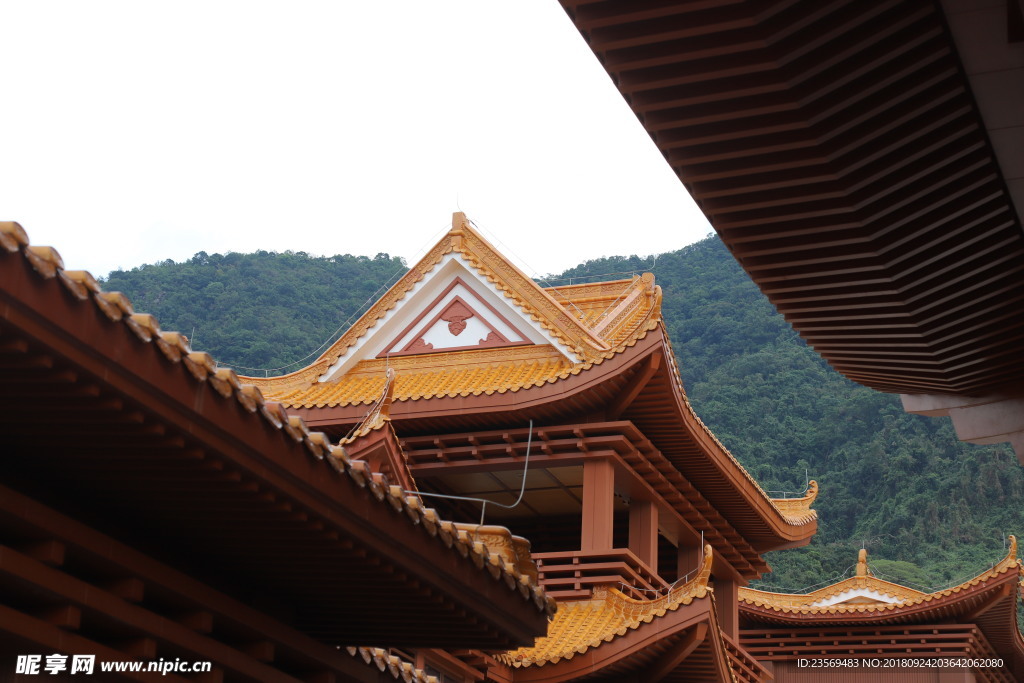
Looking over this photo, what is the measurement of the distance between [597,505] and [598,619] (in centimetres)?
160

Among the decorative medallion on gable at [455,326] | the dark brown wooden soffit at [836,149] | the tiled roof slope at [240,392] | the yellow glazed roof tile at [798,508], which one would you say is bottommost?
the tiled roof slope at [240,392]

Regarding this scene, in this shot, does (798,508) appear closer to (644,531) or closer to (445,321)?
(644,531)

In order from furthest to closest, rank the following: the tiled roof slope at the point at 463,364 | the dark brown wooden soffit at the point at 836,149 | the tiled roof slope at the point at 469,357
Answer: the tiled roof slope at the point at 469,357 → the tiled roof slope at the point at 463,364 → the dark brown wooden soffit at the point at 836,149

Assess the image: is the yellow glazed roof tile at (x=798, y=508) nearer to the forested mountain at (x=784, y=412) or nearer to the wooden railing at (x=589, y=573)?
the wooden railing at (x=589, y=573)

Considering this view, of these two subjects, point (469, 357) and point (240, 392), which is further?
point (469, 357)

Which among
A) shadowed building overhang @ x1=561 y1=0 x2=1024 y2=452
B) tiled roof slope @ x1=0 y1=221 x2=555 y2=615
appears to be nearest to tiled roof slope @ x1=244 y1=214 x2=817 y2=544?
tiled roof slope @ x1=0 y1=221 x2=555 y2=615

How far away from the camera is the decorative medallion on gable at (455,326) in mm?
18766

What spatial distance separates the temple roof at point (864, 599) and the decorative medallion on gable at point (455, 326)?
28.4 feet

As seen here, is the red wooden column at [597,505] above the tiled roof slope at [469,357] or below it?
below

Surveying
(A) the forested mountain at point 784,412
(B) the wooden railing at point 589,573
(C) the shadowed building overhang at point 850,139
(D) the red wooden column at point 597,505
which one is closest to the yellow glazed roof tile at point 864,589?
(B) the wooden railing at point 589,573

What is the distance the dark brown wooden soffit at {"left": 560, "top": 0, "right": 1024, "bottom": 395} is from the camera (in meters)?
5.32

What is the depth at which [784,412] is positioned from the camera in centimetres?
6294

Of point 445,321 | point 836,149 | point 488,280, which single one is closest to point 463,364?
point 445,321

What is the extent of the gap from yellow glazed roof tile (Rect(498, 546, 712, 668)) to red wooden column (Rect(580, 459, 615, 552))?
67 cm
